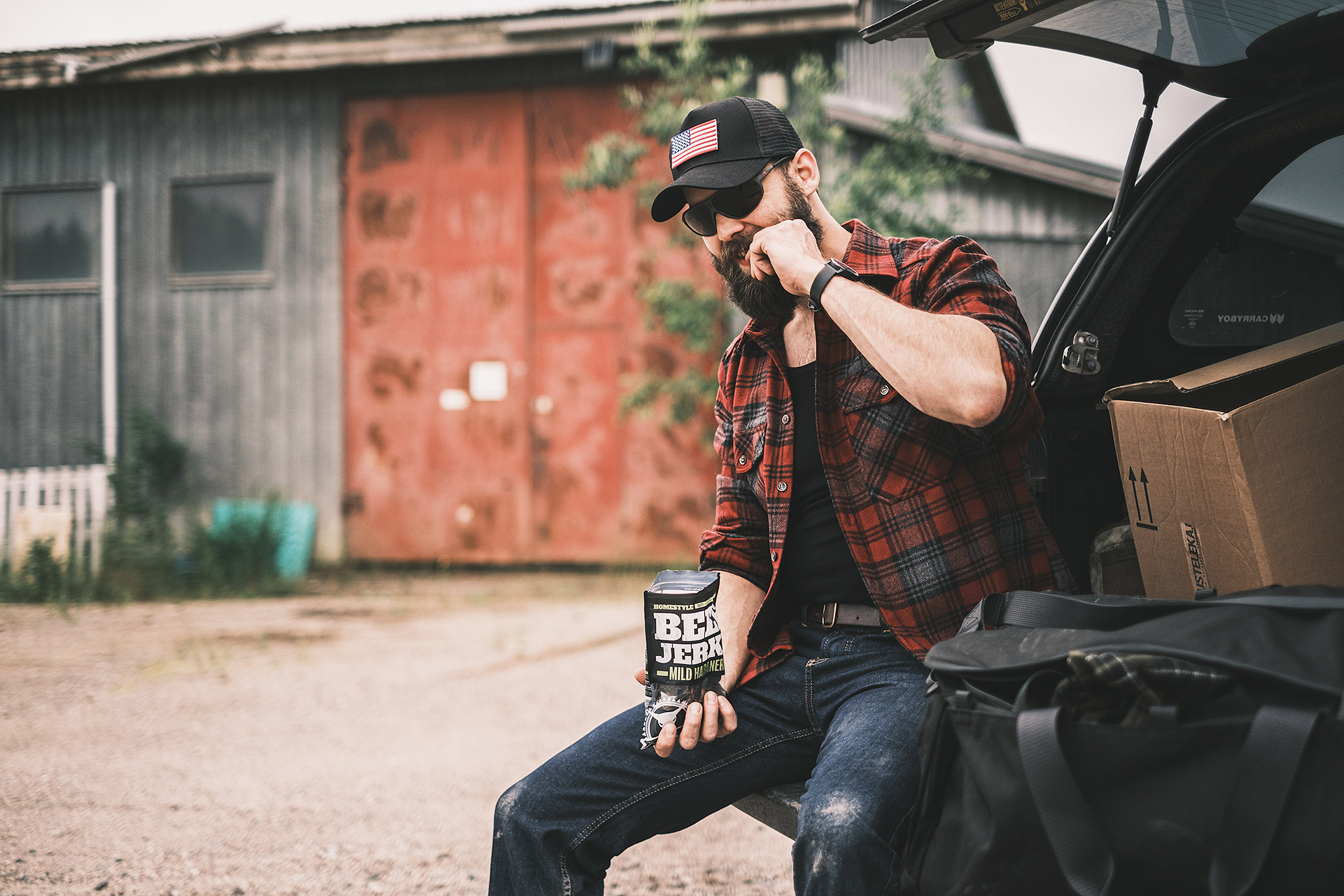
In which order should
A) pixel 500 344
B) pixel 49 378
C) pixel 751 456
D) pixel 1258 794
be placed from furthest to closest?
pixel 49 378, pixel 500 344, pixel 751 456, pixel 1258 794

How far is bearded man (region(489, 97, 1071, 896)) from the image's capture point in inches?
67.6

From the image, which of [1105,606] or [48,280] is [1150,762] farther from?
[48,280]

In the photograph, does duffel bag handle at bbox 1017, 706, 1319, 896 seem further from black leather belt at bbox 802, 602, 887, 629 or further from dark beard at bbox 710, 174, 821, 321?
dark beard at bbox 710, 174, 821, 321

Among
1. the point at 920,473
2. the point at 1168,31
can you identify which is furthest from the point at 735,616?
the point at 1168,31

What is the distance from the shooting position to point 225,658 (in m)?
6.03

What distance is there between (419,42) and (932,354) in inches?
336

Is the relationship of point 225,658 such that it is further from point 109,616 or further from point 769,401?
point 769,401

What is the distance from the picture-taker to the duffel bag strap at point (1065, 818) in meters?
1.19

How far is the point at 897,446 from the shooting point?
1952 mm

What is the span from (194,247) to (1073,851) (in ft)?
34.5

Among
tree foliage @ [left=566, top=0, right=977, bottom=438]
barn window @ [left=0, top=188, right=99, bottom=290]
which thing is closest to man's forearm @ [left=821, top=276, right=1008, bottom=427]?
tree foliage @ [left=566, top=0, right=977, bottom=438]

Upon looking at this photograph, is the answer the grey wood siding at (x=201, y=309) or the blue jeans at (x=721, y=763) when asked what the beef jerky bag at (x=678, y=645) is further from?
the grey wood siding at (x=201, y=309)

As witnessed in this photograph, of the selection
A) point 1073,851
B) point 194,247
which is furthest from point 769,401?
point 194,247

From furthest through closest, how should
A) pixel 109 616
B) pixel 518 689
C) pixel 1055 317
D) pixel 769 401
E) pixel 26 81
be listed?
pixel 26 81 → pixel 109 616 → pixel 518 689 → pixel 1055 317 → pixel 769 401
